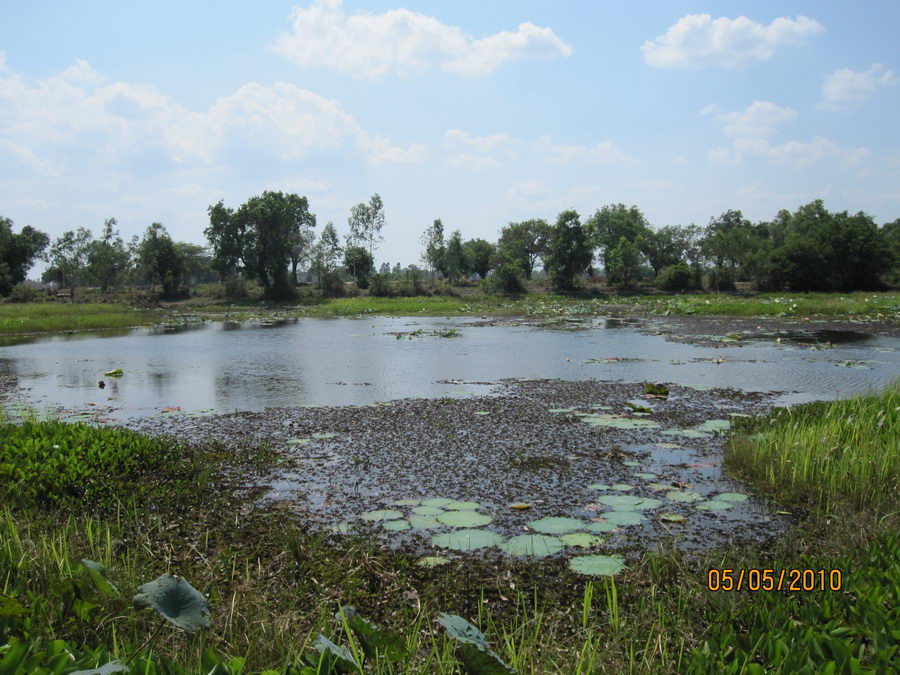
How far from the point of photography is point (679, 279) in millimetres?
60312

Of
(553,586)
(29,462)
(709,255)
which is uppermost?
(709,255)

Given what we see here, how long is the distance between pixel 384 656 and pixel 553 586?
194 cm

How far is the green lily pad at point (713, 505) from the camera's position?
17.3 feet

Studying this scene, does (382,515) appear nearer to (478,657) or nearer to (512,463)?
(512,463)

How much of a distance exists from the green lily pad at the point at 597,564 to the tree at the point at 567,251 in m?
56.6

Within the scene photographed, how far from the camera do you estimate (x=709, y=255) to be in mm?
69188

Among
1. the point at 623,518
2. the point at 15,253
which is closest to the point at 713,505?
the point at 623,518

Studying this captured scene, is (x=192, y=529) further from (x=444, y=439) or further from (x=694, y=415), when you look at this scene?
(x=694, y=415)

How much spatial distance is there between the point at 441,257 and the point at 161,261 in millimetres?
26351

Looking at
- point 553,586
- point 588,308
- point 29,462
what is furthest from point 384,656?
point 588,308

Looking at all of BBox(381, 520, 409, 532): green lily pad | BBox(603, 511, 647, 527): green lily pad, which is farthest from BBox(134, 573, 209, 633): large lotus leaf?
BBox(603, 511, 647, 527): green lily pad

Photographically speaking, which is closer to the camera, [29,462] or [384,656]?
[384,656]

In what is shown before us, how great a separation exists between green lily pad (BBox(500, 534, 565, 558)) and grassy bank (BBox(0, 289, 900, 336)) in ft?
97.8
